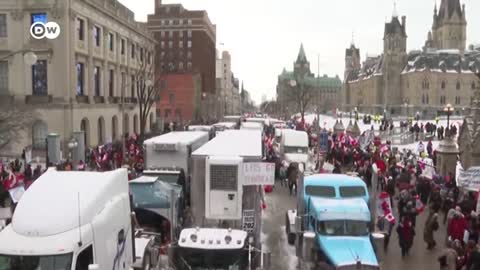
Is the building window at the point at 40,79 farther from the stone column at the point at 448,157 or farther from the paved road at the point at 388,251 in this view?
the stone column at the point at 448,157

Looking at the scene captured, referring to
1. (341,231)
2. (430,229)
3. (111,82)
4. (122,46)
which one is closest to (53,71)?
(111,82)

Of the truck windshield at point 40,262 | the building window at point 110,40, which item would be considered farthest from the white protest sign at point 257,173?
the building window at point 110,40

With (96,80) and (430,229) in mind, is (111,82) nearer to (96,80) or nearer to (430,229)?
(96,80)

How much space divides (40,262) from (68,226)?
0.76m

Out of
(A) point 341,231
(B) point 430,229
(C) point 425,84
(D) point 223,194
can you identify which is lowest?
(B) point 430,229

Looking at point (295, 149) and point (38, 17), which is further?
point (38, 17)

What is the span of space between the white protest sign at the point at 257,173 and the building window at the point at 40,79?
3359cm

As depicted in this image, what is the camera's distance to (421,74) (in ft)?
443

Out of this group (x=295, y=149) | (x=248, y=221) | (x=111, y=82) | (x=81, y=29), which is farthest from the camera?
(x=111, y=82)

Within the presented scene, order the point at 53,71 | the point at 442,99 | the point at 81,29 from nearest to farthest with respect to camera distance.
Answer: the point at 53,71, the point at 81,29, the point at 442,99

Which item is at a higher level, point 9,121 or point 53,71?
point 53,71

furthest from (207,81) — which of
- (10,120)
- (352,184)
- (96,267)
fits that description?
(96,267)

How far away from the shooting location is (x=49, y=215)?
33.0 ft

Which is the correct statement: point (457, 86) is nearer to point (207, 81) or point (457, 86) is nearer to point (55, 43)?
point (207, 81)
